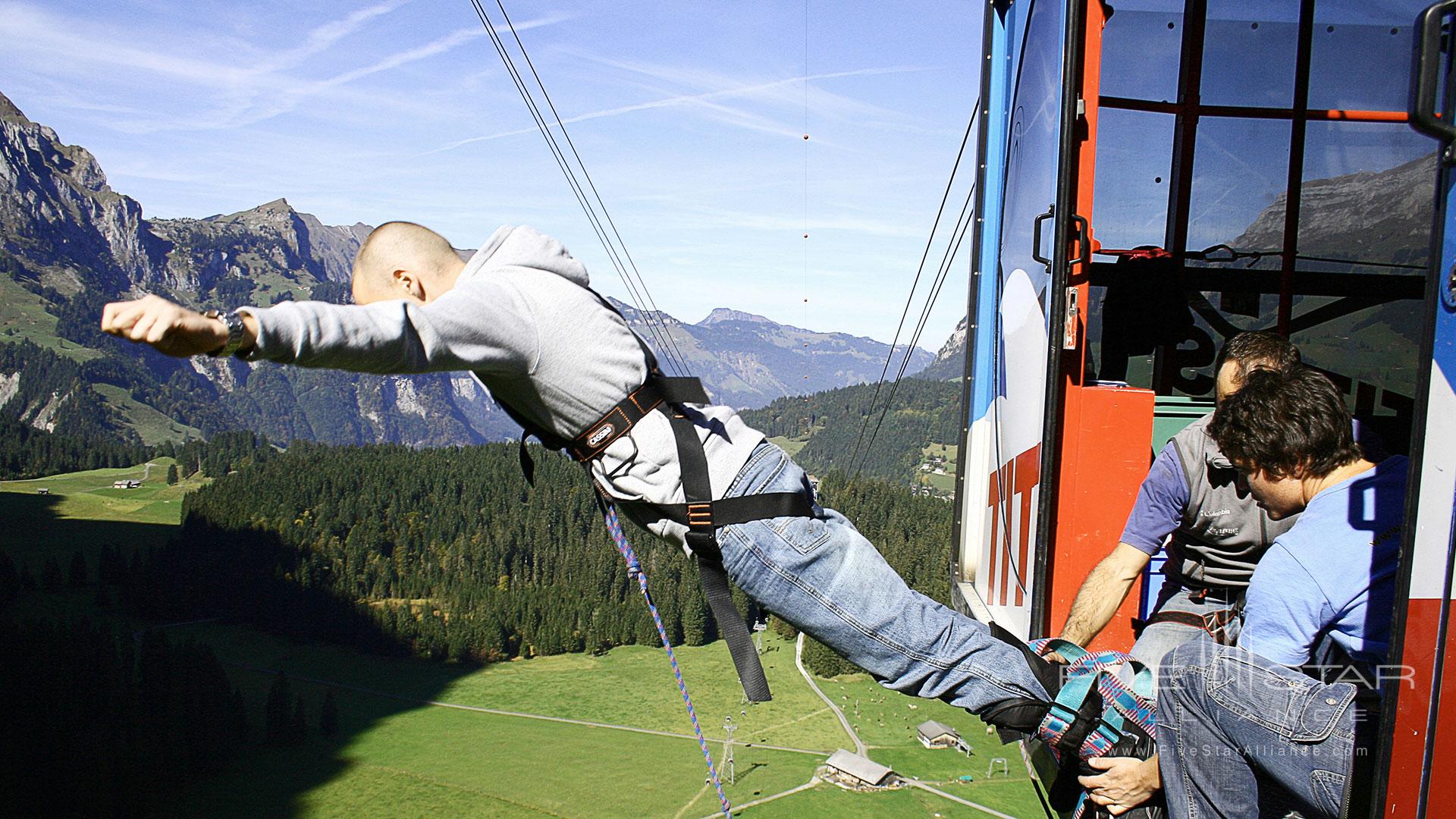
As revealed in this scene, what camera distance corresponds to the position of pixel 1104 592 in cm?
348

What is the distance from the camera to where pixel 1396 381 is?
15.1 ft

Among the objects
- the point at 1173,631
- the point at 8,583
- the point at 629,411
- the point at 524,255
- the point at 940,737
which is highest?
the point at 524,255

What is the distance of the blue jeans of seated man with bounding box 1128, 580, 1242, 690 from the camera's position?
3.25 m

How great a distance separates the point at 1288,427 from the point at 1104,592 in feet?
3.18

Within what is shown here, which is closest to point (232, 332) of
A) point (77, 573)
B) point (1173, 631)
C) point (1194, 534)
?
point (1173, 631)

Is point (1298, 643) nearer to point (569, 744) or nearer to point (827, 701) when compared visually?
point (569, 744)

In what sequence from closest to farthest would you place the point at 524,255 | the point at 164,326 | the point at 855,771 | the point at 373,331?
the point at 164,326, the point at 373,331, the point at 524,255, the point at 855,771

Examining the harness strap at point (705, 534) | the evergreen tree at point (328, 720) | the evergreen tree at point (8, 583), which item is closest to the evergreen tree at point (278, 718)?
the evergreen tree at point (328, 720)

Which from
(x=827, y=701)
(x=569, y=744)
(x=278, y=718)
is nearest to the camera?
(x=569, y=744)

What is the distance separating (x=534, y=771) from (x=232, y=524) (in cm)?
6123

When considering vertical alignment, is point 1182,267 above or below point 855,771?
above

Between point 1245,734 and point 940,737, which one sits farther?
point 940,737

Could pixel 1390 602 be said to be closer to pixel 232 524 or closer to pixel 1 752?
pixel 1 752

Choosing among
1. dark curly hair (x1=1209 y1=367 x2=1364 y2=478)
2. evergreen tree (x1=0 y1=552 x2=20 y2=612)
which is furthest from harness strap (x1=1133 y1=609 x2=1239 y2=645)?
evergreen tree (x1=0 y1=552 x2=20 y2=612)
